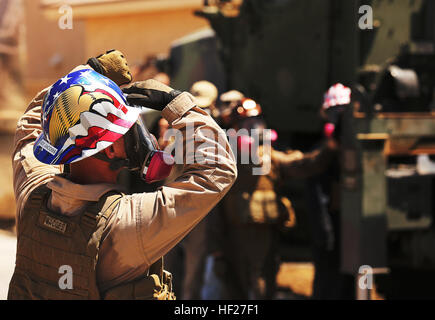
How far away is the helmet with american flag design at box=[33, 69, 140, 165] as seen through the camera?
185 centimetres

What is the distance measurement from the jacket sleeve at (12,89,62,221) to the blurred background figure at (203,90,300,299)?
249 cm

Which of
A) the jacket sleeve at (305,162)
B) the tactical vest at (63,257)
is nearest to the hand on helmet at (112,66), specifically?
the tactical vest at (63,257)

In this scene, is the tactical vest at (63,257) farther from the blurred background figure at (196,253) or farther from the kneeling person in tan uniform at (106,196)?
the blurred background figure at (196,253)

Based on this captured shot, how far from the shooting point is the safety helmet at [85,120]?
1.85 meters

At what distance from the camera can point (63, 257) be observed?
190cm

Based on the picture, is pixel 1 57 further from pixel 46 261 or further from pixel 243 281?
pixel 46 261

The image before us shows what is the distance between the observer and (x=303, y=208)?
6.12 m

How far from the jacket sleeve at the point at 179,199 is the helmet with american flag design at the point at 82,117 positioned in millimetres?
147

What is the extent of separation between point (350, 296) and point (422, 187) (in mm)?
1002

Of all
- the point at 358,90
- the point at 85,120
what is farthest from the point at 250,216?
the point at 85,120

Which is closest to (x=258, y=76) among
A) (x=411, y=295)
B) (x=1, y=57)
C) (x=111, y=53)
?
(x=411, y=295)

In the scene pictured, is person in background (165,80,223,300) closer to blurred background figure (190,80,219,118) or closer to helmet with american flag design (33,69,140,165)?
blurred background figure (190,80,219,118)

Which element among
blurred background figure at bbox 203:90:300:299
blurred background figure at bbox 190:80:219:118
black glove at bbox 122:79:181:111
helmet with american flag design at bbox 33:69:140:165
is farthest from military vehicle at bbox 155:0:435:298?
helmet with american flag design at bbox 33:69:140:165

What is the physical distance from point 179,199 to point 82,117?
35 centimetres
